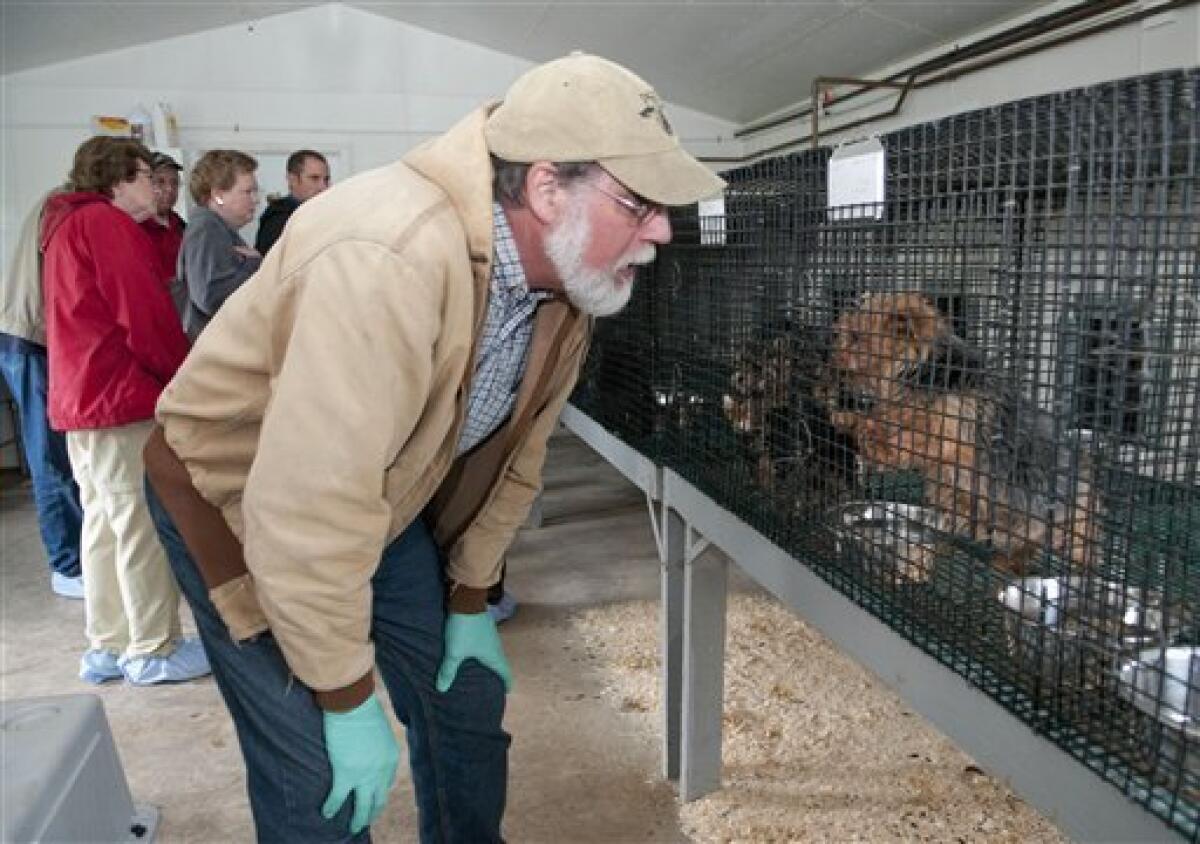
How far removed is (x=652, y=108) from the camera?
103 cm

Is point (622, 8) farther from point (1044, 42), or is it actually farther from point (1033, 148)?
point (1033, 148)

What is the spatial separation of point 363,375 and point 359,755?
56 centimetres

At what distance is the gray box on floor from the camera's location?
4.52 feet

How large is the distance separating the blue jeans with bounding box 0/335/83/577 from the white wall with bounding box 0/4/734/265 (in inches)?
108

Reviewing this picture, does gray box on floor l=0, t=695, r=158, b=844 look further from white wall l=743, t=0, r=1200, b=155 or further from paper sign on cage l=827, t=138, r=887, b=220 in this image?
white wall l=743, t=0, r=1200, b=155

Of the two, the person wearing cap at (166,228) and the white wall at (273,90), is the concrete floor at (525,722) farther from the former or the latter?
the white wall at (273,90)

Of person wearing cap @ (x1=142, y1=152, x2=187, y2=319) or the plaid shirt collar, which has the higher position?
person wearing cap @ (x1=142, y1=152, x2=187, y2=319)

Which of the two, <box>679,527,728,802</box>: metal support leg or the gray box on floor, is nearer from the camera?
the gray box on floor

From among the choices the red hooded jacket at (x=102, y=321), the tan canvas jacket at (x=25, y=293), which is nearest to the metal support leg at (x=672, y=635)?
the red hooded jacket at (x=102, y=321)

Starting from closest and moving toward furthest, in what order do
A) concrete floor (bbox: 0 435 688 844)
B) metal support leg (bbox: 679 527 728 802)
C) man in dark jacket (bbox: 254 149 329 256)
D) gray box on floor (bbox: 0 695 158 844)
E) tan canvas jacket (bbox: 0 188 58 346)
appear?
gray box on floor (bbox: 0 695 158 844) → metal support leg (bbox: 679 527 728 802) → concrete floor (bbox: 0 435 688 844) → tan canvas jacket (bbox: 0 188 58 346) → man in dark jacket (bbox: 254 149 329 256)

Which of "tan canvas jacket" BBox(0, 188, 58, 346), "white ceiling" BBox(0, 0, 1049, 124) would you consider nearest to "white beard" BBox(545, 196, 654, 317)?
"tan canvas jacket" BBox(0, 188, 58, 346)

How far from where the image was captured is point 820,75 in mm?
4719

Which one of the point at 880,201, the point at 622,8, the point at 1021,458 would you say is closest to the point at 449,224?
the point at 880,201

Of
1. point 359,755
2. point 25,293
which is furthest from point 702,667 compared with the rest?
point 25,293
